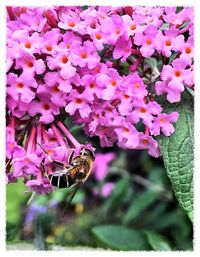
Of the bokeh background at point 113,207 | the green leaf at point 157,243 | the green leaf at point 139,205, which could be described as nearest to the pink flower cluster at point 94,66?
the green leaf at point 157,243

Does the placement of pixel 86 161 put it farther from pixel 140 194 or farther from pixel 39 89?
pixel 140 194

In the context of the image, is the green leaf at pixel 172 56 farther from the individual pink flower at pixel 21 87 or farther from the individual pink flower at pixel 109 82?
the individual pink flower at pixel 21 87

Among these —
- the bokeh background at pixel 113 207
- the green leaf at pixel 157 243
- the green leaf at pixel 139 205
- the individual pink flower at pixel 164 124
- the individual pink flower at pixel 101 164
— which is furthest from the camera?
the individual pink flower at pixel 101 164

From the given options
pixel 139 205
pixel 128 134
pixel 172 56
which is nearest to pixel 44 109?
pixel 128 134

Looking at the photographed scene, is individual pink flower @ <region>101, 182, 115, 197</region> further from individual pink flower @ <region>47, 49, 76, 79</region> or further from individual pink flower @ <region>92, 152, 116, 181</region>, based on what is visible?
individual pink flower @ <region>47, 49, 76, 79</region>

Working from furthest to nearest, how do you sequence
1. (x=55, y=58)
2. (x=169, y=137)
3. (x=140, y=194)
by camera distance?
(x=140, y=194)
(x=169, y=137)
(x=55, y=58)

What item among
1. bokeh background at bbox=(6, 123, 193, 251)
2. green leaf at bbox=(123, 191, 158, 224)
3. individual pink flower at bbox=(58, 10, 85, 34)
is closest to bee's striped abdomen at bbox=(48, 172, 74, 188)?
individual pink flower at bbox=(58, 10, 85, 34)
